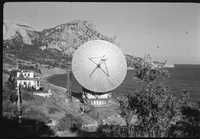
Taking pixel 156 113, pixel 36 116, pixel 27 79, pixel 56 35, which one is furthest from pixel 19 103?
pixel 156 113

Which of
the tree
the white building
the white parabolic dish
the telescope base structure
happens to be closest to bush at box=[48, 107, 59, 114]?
the white building

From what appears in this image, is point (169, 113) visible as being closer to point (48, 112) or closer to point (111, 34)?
point (111, 34)

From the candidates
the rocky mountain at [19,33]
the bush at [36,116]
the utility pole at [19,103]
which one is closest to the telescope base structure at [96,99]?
the bush at [36,116]

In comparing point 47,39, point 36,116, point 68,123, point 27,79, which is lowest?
point 68,123

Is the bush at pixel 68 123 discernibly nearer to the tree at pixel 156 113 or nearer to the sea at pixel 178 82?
the tree at pixel 156 113

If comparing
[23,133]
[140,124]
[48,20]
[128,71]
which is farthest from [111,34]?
[23,133]

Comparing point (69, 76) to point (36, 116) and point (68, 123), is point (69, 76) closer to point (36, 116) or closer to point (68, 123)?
point (68, 123)
